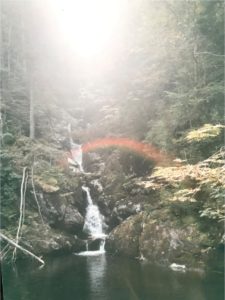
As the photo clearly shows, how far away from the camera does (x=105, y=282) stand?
26.0 feet

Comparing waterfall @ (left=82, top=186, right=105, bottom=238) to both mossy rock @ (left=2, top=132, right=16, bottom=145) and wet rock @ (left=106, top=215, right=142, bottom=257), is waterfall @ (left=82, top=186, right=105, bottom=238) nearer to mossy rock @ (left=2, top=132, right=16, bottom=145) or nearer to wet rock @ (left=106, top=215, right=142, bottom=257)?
wet rock @ (left=106, top=215, right=142, bottom=257)

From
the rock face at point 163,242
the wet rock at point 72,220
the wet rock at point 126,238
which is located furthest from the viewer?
the wet rock at point 72,220

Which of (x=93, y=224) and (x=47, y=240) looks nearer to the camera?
(x=47, y=240)

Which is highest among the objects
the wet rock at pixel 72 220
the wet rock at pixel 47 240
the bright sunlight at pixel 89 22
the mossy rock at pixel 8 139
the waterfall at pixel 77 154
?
the bright sunlight at pixel 89 22

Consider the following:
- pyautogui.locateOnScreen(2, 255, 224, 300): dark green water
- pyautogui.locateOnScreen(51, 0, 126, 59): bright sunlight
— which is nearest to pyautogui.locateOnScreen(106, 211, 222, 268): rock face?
pyautogui.locateOnScreen(2, 255, 224, 300): dark green water

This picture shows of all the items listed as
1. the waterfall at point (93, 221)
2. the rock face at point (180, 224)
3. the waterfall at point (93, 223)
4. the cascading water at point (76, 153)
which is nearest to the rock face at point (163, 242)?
the rock face at point (180, 224)

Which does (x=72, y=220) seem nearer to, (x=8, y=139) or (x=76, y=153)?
(x=8, y=139)

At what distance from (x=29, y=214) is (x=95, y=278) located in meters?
3.55

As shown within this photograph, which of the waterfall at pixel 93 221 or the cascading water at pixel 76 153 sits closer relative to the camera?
the waterfall at pixel 93 221

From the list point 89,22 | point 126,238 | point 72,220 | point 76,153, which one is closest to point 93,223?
point 72,220

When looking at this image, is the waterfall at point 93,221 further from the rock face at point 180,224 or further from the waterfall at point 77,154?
the waterfall at point 77,154

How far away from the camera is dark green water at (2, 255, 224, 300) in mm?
7438

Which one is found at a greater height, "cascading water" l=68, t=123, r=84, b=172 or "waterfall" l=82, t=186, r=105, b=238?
"cascading water" l=68, t=123, r=84, b=172

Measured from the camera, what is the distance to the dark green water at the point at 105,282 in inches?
293
